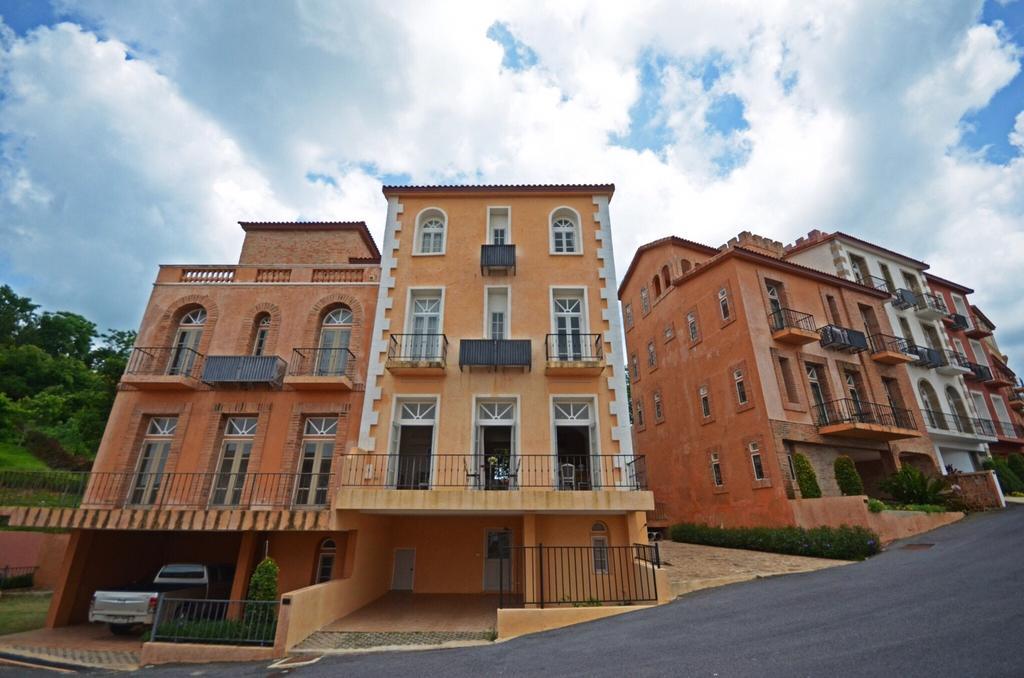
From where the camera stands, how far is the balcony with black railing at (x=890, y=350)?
21.6m

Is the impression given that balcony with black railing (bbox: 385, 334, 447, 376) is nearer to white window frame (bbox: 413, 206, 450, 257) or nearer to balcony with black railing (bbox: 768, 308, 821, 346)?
white window frame (bbox: 413, 206, 450, 257)

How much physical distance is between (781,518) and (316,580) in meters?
15.6

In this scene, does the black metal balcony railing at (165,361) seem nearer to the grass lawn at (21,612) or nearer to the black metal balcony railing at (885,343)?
the grass lawn at (21,612)

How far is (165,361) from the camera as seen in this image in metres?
14.0

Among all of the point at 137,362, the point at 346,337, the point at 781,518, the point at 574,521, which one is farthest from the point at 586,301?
the point at 137,362

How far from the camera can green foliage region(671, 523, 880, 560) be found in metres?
12.9

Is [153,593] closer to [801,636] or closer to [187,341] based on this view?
[187,341]

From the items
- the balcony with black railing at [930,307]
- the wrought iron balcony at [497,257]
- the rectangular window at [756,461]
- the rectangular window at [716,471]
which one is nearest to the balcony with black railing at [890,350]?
the balcony with black railing at [930,307]

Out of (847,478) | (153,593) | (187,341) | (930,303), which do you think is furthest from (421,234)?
(930,303)

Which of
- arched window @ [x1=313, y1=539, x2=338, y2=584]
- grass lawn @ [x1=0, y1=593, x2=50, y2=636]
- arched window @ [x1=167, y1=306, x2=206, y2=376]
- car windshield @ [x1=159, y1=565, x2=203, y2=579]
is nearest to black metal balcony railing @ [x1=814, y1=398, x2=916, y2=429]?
arched window @ [x1=313, y1=539, x2=338, y2=584]

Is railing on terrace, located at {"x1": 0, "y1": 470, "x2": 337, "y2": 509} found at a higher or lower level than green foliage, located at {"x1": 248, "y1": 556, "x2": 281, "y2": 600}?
higher

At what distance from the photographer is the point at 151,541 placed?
14.3m

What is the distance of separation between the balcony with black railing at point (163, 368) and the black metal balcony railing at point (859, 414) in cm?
2296

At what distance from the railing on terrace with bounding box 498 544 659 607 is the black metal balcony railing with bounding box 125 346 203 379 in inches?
441
